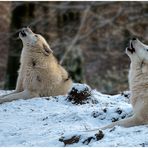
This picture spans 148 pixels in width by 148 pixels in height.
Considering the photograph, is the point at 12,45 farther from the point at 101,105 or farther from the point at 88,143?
the point at 88,143

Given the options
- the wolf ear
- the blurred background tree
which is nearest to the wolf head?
the wolf ear

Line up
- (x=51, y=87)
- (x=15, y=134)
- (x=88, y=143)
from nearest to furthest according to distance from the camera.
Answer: (x=88, y=143)
(x=15, y=134)
(x=51, y=87)

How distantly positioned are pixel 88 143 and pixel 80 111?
212 cm

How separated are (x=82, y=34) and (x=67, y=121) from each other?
1554cm

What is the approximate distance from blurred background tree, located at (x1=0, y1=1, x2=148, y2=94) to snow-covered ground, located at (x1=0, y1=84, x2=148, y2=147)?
A: 8.82 m

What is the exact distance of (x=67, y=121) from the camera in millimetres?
9242

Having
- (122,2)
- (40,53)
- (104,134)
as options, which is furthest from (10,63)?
(104,134)

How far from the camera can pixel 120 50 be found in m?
26.1

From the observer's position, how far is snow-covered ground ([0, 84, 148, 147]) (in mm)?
7648

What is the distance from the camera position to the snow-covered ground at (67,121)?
25.1 feet

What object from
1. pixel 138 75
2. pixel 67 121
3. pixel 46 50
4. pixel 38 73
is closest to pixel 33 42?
pixel 46 50

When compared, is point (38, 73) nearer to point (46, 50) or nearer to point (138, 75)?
point (46, 50)

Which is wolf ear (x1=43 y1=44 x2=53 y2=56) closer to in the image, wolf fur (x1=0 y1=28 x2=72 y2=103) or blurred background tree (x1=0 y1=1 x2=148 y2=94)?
wolf fur (x1=0 y1=28 x2=72 y2=103)

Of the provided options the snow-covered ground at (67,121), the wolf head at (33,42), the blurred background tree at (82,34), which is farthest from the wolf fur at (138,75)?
the blurred background tree at (82,34)
